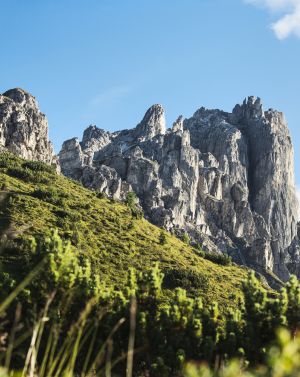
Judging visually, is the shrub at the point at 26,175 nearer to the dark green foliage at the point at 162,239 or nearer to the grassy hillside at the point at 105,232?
the grassy hillside at the point at 105,232

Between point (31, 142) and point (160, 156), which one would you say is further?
point (160, 156)

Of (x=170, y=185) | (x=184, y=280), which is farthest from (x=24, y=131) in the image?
(x=184, y=280)

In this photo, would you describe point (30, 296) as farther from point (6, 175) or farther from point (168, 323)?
point (6, 175)

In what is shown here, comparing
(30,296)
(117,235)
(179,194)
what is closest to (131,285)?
(30,296)

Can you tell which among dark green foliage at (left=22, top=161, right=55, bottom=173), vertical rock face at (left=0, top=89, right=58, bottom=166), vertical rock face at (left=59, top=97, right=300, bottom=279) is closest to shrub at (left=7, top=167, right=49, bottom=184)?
dark green foliage at (left=22, top=161, right=55, bottom=173)

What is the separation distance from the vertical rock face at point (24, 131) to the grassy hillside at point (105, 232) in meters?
19.8

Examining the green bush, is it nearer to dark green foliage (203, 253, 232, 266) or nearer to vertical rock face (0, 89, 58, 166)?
dark green foliage (203, 253, 232, 266)

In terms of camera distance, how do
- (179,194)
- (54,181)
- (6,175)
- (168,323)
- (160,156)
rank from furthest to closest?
(160,156), (179,194), (54,181), (6,175), (168,323)

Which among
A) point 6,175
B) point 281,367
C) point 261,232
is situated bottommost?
point 281,367

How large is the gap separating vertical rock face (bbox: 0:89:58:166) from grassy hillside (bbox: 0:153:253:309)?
1976 cm

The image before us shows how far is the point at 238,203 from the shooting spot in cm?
19675

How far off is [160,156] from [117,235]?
9834 cm

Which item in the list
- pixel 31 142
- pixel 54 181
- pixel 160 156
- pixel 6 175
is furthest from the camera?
pixel 160 156

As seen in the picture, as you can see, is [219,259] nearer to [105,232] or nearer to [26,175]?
[105,232]
